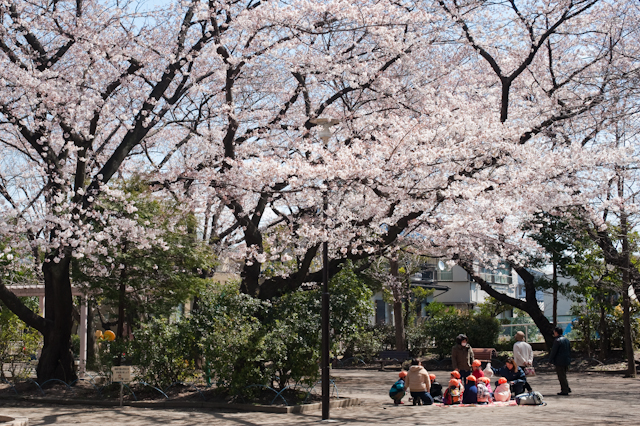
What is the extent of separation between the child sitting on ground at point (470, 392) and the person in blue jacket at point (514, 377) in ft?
3.41

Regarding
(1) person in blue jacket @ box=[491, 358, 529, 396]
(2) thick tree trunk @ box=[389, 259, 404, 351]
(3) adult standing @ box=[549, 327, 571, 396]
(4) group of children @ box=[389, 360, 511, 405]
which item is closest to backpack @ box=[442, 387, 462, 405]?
(4) group of children @ box=[389, 360, 511, 405]

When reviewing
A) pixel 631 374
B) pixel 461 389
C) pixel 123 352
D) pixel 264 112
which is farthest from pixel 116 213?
pixel 631 374

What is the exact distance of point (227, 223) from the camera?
21766mm

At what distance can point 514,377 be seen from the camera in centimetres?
1292

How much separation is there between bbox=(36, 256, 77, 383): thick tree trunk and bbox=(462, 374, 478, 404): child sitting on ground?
29.2 feet

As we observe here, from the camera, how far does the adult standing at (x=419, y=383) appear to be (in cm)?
1244

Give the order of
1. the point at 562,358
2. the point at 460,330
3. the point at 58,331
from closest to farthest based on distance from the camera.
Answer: the point at 562,358 → the point at 58,331 → the point at 460,330

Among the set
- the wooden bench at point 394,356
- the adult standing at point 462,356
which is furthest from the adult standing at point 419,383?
the wooden bench at point 394,356

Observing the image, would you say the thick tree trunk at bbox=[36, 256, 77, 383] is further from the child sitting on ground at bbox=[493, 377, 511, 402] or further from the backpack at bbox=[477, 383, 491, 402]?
the child sitting on ground at bbox=[493, 377, 511, 402]

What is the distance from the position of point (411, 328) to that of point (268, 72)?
14.9 metres

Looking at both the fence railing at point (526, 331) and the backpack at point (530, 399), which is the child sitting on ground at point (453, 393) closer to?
the backpack at point (530, 399)

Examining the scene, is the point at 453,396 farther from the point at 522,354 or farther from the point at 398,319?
the point at 398,319

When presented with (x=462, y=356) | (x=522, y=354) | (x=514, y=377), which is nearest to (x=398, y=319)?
(x=522, y=354)

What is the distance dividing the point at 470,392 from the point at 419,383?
38.9 inches
